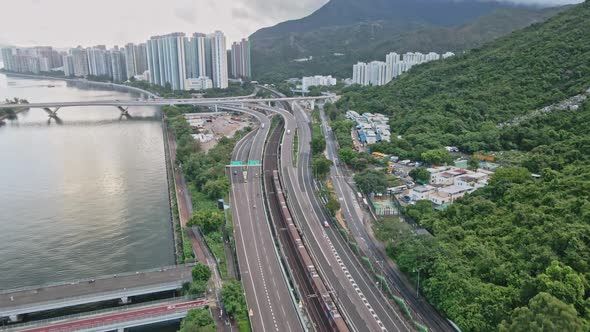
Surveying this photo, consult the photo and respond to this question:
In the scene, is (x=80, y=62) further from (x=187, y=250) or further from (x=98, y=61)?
(x=187, y=250)

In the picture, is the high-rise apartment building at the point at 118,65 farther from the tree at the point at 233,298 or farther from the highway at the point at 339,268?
the tree at the point at 233,298

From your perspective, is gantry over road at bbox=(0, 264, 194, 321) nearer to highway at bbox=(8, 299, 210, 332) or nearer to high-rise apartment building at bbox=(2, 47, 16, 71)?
highway at bbox=(8, 299, 210, 332)

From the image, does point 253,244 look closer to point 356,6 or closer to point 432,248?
point 432,248

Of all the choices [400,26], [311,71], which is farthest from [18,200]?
[400,26]

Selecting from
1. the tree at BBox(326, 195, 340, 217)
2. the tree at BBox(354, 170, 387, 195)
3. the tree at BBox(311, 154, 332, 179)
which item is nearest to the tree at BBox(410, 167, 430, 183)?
the tree at BBox(354, 170, 387, 195)

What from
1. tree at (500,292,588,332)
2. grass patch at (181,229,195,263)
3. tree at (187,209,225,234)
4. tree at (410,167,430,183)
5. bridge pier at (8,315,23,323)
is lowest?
bridge pier at (8,315,23,323)

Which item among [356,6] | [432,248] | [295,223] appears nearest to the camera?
[432,248]

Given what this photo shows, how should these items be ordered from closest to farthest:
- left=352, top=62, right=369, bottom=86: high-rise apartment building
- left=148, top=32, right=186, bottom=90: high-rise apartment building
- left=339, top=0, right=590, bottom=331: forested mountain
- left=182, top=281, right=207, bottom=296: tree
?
left=339, top=0, right=590, bottom=331: forested mountain < left=182, top=281, right=207, bottom=296: tree < left=352, top=62, right=369, bottom=86: high-rise apartment building < left=148, top=32, right=186, bottom=90: high-rise apartment building
